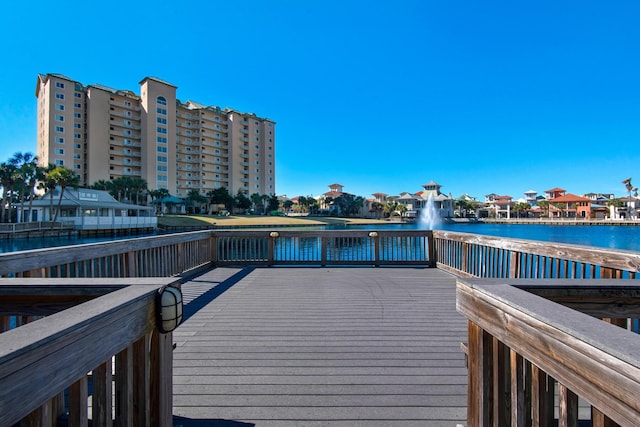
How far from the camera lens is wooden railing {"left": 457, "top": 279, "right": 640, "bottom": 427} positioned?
71 cm

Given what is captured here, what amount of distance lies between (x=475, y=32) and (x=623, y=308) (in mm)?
23440

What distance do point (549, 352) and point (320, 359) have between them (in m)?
2.01

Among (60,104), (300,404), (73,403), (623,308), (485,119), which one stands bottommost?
(300,404)

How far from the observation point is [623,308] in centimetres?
143

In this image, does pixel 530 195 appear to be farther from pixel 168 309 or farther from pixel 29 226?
pixel 168 309

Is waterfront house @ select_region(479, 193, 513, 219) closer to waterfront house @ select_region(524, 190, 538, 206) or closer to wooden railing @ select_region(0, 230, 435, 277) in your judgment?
waterfront house @ select_region(524, 190, 538, 206)

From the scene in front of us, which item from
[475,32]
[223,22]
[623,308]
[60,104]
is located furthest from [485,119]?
[60,104]

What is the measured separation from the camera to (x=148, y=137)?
58.2 metres

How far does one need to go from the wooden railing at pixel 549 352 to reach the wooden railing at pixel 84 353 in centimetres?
129

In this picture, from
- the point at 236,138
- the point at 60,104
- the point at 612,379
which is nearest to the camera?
the point at 612,379

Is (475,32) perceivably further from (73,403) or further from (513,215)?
(513,215)

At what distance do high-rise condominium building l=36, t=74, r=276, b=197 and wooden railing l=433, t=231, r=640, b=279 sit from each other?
62.8m

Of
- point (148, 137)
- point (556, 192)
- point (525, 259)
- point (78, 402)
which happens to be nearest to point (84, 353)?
point (78, 402)

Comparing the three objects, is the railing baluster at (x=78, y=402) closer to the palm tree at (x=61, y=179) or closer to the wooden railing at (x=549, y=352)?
the wooden railing at (x=549, y=352)
